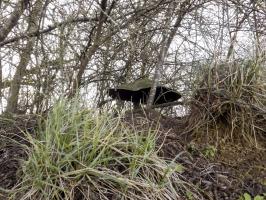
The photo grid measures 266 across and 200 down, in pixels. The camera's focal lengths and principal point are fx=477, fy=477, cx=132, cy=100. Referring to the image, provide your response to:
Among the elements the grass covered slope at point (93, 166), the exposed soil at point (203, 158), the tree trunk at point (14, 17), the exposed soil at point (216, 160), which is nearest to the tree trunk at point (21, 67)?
the tree trunk at point (14, 17)

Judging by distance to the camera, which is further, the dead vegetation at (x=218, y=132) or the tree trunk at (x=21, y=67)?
the tree trunk at (x=21, y=67)

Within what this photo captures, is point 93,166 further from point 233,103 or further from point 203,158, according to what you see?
point 233,103

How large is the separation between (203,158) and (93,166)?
118 cm

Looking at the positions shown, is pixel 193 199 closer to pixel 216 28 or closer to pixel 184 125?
pixel 184 125

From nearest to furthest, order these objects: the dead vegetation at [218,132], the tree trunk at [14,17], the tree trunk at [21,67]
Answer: the dead vegetation at [218,132], the tree trunk at [14,17], the tree trunk at [21,67]

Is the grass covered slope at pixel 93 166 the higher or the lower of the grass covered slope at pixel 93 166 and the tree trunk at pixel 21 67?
the lower

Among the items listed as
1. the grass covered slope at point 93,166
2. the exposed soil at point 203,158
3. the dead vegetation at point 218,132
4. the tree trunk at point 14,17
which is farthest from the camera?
the tree trunk at point 14,17

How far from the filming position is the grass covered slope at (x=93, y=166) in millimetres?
3172

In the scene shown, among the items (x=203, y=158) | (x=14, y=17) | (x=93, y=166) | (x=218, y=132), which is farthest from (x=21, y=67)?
(x=93, y=166)

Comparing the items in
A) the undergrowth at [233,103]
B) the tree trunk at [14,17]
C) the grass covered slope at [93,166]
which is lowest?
the grass covered slope at [93,166]

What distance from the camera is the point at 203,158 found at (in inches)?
160

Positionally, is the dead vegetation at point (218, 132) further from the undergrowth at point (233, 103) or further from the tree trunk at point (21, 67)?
the tree trunk at point (21, 67)

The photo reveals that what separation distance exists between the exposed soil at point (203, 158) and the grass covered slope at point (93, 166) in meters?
0.20

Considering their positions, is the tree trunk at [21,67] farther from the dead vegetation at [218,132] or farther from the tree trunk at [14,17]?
the dead vegetation at [218,132]
